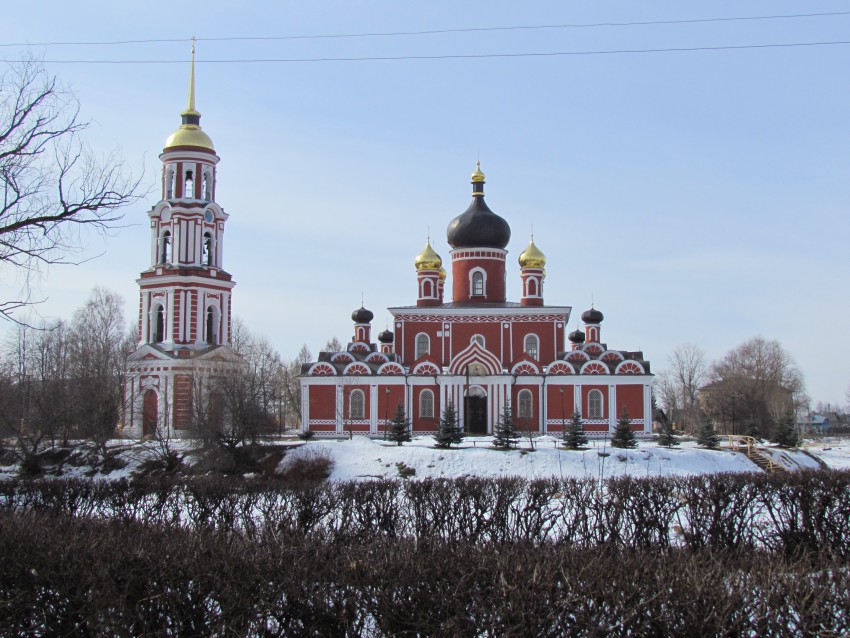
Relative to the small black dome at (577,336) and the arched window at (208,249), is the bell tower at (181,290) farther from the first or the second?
the small black dome at (577,336)

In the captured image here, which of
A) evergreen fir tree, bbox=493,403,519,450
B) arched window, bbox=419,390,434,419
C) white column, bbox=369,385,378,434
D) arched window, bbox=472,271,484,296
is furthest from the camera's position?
arched window, bbox=472,271,484,296

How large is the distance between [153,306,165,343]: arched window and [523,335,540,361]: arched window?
18.6 meters

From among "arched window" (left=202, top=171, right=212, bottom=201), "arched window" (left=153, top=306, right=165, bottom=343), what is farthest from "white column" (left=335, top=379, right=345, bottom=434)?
"arched window" (left=202, top=171, right=212, bottom=201)

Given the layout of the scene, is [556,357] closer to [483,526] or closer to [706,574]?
[483,526]

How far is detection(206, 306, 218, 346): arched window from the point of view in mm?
46438

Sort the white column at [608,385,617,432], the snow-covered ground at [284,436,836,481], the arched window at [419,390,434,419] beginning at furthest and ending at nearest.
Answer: the arched window at [419,390,434,419] < the white column at [608,385,617,432] < the snow-covered ground at [284,436,836,481]

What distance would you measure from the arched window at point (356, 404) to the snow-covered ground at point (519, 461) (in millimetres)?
8815

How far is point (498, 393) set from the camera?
44.6m

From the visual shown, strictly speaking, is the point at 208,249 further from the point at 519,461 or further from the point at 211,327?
the point at 519,461

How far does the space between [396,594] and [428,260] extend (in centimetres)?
4196

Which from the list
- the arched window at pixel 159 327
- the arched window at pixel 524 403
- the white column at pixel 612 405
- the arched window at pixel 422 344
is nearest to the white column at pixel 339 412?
the arched window at pixel 422 344

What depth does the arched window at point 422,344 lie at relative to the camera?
47.6 m

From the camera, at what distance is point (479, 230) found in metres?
49.2

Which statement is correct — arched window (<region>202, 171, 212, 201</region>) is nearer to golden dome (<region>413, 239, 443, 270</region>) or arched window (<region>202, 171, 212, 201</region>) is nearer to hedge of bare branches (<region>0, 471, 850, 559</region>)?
golden dome (<region>413, 239, 443, 270</region>)
